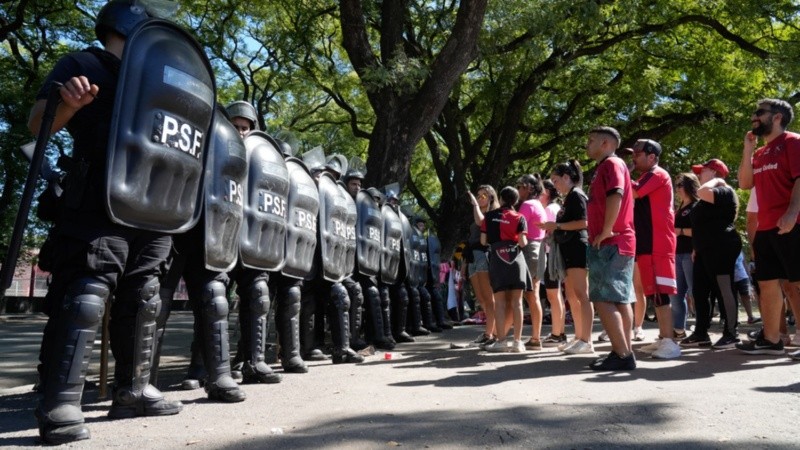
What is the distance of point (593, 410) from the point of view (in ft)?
13.3

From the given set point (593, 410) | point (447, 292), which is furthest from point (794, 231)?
point (447, 292)

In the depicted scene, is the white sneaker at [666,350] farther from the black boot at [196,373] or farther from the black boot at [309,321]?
the black boot at [196,373]

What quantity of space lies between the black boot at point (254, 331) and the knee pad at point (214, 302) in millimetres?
578

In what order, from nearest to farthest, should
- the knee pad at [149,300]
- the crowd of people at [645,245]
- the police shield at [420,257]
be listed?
the knee pad at [149,300], the crowd of people at [645,245], the police shield at [420,257]

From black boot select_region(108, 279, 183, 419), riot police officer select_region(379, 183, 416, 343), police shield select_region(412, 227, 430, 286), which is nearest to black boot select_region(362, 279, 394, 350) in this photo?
riot police officer select_region(379, 183, 416, 343)

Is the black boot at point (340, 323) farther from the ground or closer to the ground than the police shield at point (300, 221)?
closer to the ground

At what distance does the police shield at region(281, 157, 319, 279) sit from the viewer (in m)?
5.91

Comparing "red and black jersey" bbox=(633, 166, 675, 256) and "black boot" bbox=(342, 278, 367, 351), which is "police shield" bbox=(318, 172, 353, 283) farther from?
"red and black jersey" bbox=(633, 166, 675, 256)

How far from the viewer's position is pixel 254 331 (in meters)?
5.23

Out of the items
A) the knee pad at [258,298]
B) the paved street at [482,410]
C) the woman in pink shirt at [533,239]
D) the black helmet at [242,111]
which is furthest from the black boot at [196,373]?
the woman in pink shirt at [533,239]

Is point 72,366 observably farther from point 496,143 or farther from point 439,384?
point 496,143

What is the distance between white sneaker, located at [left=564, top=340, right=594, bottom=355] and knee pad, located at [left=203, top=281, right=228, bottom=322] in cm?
360

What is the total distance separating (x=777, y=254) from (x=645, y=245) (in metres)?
1.03

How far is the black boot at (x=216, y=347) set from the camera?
4.46m
